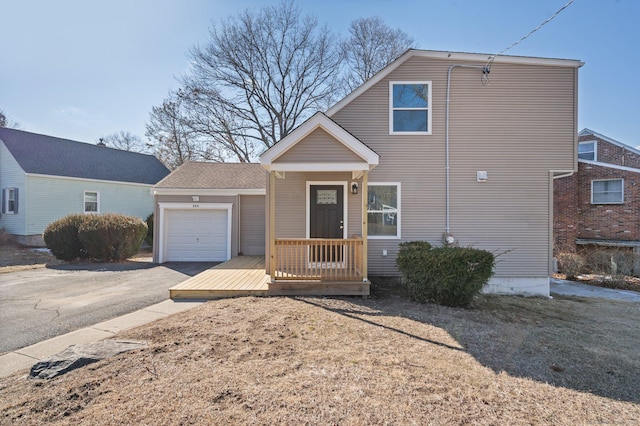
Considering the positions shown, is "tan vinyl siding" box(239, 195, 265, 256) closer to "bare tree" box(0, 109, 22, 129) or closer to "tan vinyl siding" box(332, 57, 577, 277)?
"tan vinyl siding" box(332, 57, 577, 277)

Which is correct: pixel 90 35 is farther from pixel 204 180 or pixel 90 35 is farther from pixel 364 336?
pixel 364 336

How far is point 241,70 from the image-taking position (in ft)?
66.5

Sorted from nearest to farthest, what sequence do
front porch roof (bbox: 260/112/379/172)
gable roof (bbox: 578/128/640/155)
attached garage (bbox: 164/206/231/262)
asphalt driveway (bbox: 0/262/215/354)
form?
asphalt driveway (bbox: 0/262/215/354), front porch roof (bbox: 260/112/379/172), attached garage (bbox: 164/206/231/262), gable roof (bbox: 578/128/640/155)

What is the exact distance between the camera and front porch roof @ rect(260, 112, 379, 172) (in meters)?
6.43

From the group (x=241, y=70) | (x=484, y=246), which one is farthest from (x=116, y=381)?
(x=241, y=70)

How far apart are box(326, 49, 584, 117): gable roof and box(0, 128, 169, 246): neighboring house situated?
1157 cm

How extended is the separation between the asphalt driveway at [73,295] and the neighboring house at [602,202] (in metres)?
15.5

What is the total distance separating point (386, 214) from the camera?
8195 mm

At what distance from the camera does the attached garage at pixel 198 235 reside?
11.5 meters

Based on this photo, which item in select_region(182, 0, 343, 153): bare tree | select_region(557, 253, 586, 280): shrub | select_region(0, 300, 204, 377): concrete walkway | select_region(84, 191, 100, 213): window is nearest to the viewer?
select_region(0, 300, 204, 377): concrete walkway

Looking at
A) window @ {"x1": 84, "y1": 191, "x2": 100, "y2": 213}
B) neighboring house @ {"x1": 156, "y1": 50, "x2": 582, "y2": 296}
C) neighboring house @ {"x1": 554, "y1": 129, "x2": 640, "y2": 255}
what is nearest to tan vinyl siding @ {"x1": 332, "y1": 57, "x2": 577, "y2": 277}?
neighboring house @ {"x1": 156, "y1": 50, "x2": 582, "y2": 296}

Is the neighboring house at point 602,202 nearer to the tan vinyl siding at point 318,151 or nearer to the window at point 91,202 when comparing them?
the tan vinyl siding at point 318,151

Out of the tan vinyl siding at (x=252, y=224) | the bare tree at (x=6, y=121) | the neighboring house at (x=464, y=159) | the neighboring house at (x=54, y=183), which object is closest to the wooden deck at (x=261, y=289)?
the neighboring house at (x=464, y=159)

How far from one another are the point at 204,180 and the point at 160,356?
9.27 metres
